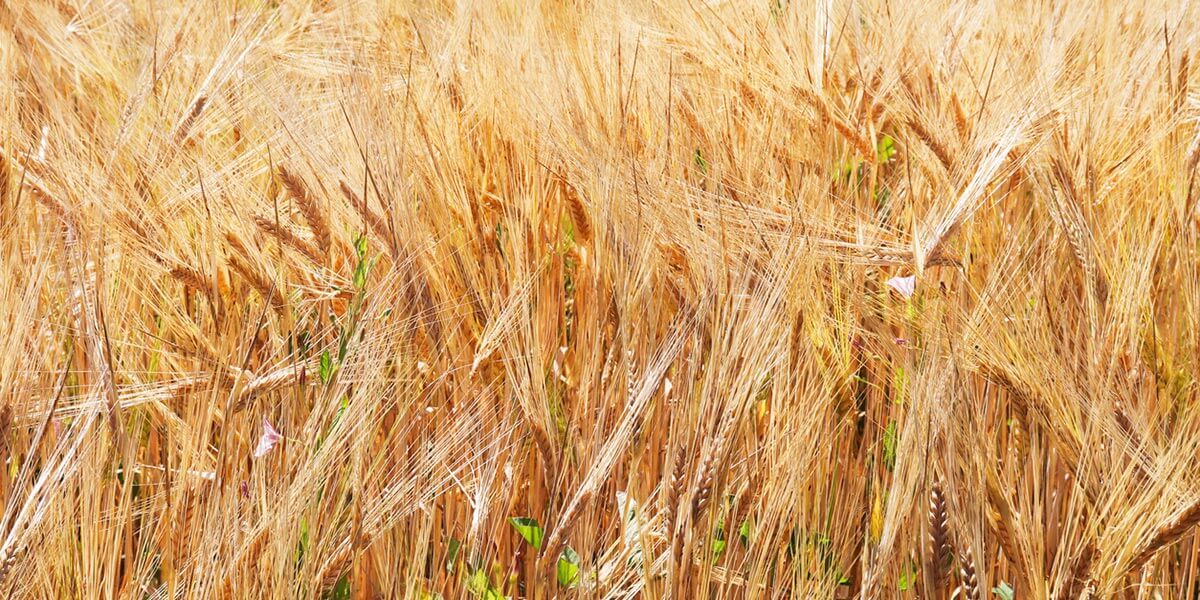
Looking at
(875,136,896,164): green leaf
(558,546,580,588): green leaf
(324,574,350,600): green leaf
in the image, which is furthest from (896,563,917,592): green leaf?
(875,136,896,164): green leaf

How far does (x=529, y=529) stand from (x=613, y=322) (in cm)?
24

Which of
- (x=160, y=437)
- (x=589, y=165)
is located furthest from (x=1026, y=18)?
(x=160, y=437)

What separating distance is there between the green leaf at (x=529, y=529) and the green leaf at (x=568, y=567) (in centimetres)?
3

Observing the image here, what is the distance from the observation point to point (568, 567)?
846 mm

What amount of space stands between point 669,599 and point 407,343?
1.20ft

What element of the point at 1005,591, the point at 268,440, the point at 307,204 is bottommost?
the point at 1005,591

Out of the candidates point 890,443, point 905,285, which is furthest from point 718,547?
point 905,285

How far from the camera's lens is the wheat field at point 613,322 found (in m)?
0.73

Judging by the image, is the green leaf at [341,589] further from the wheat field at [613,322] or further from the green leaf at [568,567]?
the green leaf at [568,567]

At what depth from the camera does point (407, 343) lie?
0.94 metres

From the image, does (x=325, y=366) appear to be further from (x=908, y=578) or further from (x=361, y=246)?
(x=908, y=578)

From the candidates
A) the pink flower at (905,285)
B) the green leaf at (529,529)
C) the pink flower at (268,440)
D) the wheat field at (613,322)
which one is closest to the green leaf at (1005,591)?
the wheat field at (613,322)

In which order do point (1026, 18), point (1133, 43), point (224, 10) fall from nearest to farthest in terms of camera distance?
point (1133, 43) → point (224, 10) → point (1026, 18)

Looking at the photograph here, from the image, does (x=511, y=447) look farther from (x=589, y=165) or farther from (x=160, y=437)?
(x=160, y=437)
